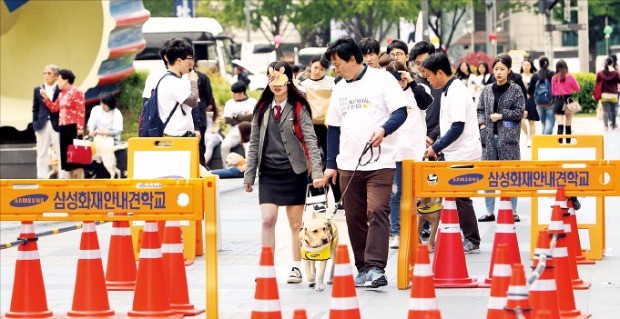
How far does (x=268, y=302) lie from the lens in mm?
7289

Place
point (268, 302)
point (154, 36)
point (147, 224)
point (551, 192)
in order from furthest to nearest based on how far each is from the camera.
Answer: point (154, 36)
point (551, 192)
point (147, 224)
point (268, 302)

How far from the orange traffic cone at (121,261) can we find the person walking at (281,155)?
973 millimetres

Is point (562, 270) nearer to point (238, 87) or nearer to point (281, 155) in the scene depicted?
point (281, 155)

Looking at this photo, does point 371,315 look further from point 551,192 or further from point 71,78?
point 71,78

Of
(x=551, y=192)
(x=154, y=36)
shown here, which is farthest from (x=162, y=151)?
(x=154, y=36)

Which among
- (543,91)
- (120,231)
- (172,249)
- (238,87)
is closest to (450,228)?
(172,249)

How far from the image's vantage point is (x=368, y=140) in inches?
390

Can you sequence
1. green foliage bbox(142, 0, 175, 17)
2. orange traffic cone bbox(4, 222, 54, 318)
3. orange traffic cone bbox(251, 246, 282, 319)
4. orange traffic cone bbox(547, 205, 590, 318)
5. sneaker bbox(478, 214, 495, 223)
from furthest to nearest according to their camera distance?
green foliage bbox(142, 0, 175, 17)
sneaker bbox(478, 214, 495, 223)
orange traffic cone bbox(4, 222, 54, 318)
orange traffic cone bbox(547, 205, 590, 318)
orange traffic cone bbox(251, 246, 282, 319)

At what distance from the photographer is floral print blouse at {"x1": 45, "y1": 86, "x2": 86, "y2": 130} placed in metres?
18.7

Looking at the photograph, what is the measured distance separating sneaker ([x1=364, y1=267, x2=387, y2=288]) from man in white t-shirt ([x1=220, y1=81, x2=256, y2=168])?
12.1 m

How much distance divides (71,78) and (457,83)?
28.9 feet

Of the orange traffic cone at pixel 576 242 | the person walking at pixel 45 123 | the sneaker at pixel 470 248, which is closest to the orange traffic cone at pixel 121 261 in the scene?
the sneaker at pixel 470 248

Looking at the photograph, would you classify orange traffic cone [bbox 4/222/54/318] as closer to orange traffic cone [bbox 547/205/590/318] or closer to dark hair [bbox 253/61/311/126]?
dark hair [bbox 253/61/311/126]

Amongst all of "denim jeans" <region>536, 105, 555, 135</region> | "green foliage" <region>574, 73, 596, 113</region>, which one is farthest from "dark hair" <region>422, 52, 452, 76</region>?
"green foliage" <region>574, 73, 596, 113</region>
